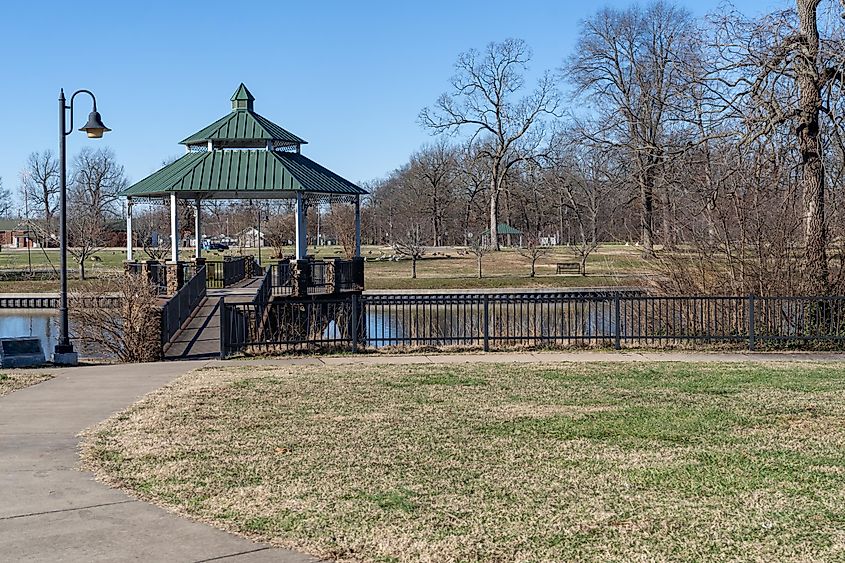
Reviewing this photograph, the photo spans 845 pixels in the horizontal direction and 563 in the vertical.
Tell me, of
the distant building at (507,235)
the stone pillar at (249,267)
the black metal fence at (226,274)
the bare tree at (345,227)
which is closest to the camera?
the black metal fence at (226,274)

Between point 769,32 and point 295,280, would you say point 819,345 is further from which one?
point 295,280

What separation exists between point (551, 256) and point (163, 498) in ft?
200

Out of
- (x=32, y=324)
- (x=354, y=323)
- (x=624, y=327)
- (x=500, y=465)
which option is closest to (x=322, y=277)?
(x=32, y=324)

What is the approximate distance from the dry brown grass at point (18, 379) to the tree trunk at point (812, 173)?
1423cm

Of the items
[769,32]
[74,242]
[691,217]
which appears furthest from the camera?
[74,242]

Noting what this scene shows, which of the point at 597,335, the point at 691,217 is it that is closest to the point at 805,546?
the point at 597,335

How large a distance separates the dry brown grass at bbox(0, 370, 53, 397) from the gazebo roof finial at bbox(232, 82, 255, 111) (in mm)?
16573

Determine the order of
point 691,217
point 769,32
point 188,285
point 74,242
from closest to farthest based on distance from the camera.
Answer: point 769,32 < point 691,217 < point 188,285 < point 74,242

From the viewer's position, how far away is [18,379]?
1361 cm

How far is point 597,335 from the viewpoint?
1803 centimetres

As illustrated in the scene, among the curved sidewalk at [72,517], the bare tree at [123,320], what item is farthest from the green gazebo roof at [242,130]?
the curved sidewalk at [72,517]

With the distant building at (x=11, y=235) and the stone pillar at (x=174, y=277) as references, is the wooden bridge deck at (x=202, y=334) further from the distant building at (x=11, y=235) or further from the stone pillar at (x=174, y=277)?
the distant building at (x=11, y=235)

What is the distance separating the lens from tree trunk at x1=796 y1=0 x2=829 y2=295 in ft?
59.5

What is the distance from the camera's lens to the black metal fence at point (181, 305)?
→ 58.3ft
